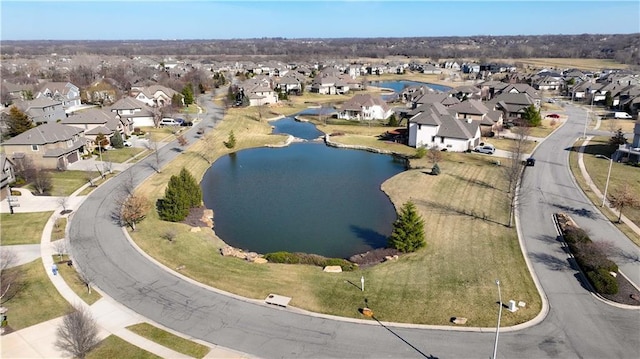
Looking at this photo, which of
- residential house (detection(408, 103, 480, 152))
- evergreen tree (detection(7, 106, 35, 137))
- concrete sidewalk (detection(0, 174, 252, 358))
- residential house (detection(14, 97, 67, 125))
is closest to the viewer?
concrete sidewalk (detection(0, 174, 252, 358))

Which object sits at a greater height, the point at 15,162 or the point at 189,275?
the point at 15,162

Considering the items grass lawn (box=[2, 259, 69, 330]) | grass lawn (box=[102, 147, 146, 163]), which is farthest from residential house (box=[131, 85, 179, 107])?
grass lawn (box=[2, 259, 69, 330])

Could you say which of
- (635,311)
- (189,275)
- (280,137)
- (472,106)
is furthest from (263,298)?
(472,106)

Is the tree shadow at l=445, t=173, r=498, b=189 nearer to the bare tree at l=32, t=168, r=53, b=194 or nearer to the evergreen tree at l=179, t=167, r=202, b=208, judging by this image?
the evergreen tree at l=179, t=167, r=202, b=208

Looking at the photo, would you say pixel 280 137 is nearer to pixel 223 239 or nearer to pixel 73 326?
pixel 223 239

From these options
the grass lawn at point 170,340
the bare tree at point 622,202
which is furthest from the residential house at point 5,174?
the bare tree at point 622,202

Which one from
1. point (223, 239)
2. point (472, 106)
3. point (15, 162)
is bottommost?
point (223, 239)
